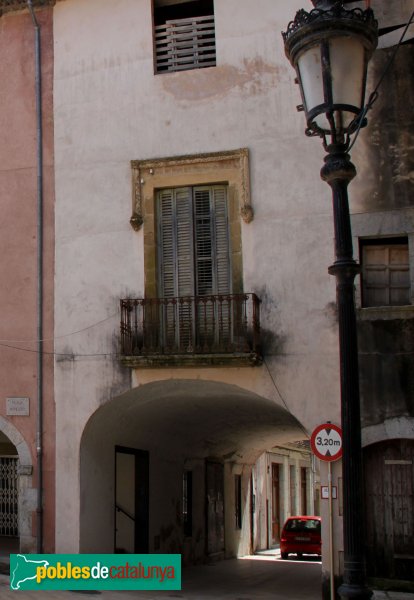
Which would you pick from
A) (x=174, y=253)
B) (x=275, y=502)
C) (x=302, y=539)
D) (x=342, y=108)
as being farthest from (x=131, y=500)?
(x=275, y=502)

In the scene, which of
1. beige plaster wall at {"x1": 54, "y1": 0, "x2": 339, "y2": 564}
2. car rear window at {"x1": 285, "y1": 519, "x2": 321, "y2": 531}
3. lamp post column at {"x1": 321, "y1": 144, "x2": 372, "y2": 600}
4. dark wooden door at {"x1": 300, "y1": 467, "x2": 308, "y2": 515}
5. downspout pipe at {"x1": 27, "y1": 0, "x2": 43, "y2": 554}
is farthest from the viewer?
dark wooden door at {"x1": 300, "y1": 467, "x2": 308, "y2": 515}

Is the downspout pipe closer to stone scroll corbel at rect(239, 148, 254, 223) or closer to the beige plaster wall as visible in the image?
the beige plaster wall

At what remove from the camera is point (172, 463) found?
18.3 m

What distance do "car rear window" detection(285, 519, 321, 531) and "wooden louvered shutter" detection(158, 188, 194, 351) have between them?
11.9 m

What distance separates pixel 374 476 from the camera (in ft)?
40.7

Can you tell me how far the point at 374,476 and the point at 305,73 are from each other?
7.58 m

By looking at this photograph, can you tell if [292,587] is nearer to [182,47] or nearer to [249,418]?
[249,418]

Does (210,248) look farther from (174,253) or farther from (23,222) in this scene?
(23,222)

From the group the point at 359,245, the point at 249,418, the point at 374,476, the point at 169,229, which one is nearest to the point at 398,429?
the point at 374,476

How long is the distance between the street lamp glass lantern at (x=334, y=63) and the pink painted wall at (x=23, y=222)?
28.2 ft

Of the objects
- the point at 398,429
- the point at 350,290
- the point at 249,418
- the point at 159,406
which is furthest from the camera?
the point at 249,418

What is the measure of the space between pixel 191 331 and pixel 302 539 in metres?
12.0
